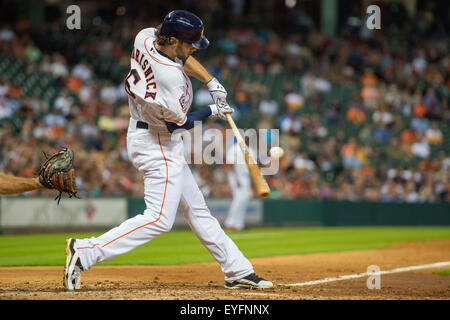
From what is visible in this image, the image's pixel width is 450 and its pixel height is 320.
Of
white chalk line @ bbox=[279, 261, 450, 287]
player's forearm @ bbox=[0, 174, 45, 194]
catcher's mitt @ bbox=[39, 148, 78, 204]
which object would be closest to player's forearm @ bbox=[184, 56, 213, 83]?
catcher's mitt @ bbox=[39, 148, 78, 204]

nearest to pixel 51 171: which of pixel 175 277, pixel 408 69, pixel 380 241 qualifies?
pixel 175 277

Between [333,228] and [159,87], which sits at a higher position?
[159,87]

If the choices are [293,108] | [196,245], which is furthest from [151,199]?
[293,108]

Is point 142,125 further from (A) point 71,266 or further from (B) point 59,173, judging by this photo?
(A) point 71,266

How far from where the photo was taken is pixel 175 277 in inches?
268

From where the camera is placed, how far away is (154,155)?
5.25m

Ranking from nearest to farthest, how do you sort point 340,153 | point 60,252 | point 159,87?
point 159,87, point 60,252, point 340,153

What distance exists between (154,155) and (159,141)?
0.42ft

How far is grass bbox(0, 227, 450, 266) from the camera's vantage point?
8727mm

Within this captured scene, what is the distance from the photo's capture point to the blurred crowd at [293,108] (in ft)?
50.2

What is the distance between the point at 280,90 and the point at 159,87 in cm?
1583

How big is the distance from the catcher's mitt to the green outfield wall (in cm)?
1154
